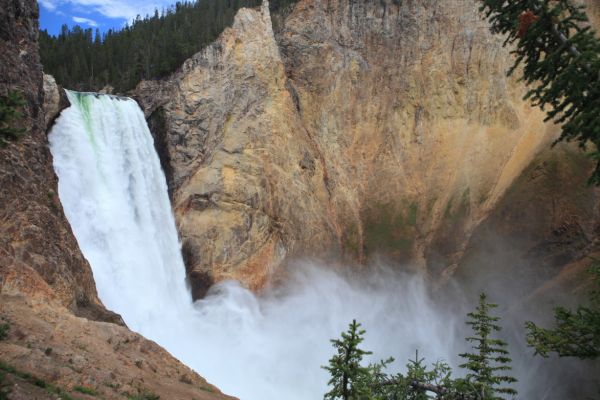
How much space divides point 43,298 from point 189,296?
14.5m

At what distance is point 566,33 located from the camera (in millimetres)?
8766

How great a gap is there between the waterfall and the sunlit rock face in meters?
2.01

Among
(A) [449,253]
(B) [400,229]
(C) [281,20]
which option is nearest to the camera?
(A) [449,253]

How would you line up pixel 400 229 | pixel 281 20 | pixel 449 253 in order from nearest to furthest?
pixel 449 253 < pixel 400 229 < pixel 281 20

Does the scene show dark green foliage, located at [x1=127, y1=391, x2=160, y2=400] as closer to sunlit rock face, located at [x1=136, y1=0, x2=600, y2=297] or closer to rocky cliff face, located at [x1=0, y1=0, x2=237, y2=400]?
rocky cliff face, located at [x1=0, y1=0, x2=237, y2=400]

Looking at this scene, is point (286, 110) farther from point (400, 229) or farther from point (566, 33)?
point (566, 33)

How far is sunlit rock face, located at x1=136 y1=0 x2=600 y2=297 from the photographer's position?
33312mm

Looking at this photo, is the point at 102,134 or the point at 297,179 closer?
the point at 102,134

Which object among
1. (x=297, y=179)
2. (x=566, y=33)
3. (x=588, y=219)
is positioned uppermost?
(x=297, y=179)

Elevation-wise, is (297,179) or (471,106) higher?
(471,106)

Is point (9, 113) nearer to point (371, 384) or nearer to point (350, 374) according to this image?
point (350, 374)

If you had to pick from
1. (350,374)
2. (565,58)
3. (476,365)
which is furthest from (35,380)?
(565,58)

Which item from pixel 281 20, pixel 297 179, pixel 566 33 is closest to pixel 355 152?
pixel 297 179

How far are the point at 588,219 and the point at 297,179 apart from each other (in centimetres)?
2102
